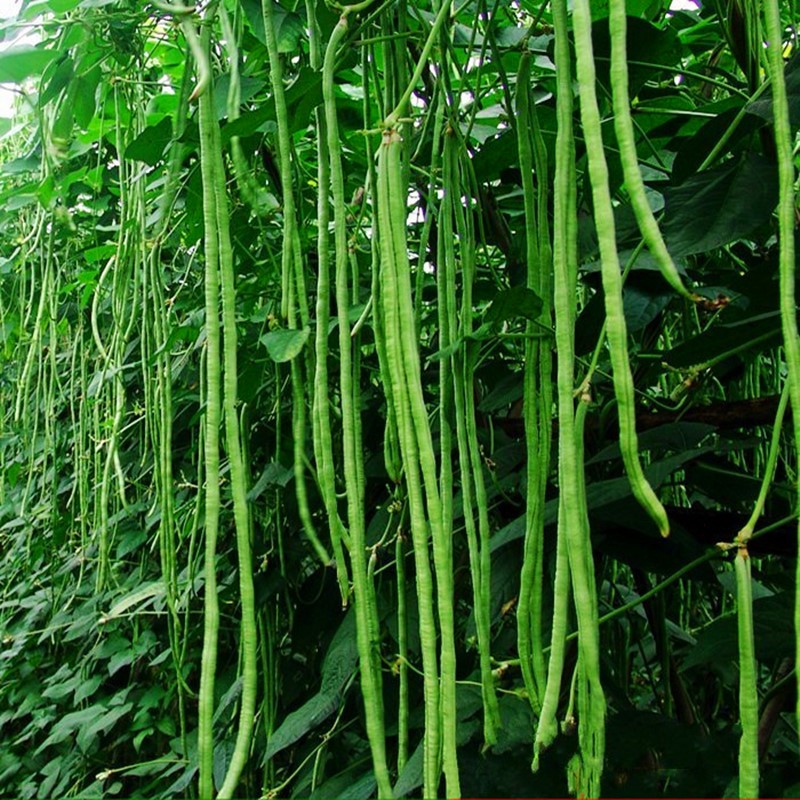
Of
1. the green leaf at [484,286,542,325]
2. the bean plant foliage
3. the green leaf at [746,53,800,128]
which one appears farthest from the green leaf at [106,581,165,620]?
the green leaf at [746,53,800,128]

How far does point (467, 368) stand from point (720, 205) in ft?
0.80

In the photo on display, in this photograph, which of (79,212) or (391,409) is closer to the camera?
(391,409)

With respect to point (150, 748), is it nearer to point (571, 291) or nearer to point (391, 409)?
point (391, 409)

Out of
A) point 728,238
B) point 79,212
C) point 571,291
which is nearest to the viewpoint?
point 571,291

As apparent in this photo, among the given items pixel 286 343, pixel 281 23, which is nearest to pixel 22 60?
pixel 281 23

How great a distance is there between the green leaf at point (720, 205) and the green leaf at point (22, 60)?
73 cm

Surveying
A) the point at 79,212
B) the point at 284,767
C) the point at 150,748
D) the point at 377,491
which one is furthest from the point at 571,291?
the point at 150,748

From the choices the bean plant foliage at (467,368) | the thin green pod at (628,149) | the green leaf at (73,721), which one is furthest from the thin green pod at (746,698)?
the green leaf at (73,721)

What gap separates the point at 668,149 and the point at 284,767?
1025 millimetres

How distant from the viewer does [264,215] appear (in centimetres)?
110

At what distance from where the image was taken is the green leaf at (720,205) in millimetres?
709

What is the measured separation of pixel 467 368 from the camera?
68cm

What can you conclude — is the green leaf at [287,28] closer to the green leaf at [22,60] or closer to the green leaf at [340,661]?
the green leaf at [22,60]

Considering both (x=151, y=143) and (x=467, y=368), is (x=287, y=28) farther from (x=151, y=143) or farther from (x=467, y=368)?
(x=467, y=368)
